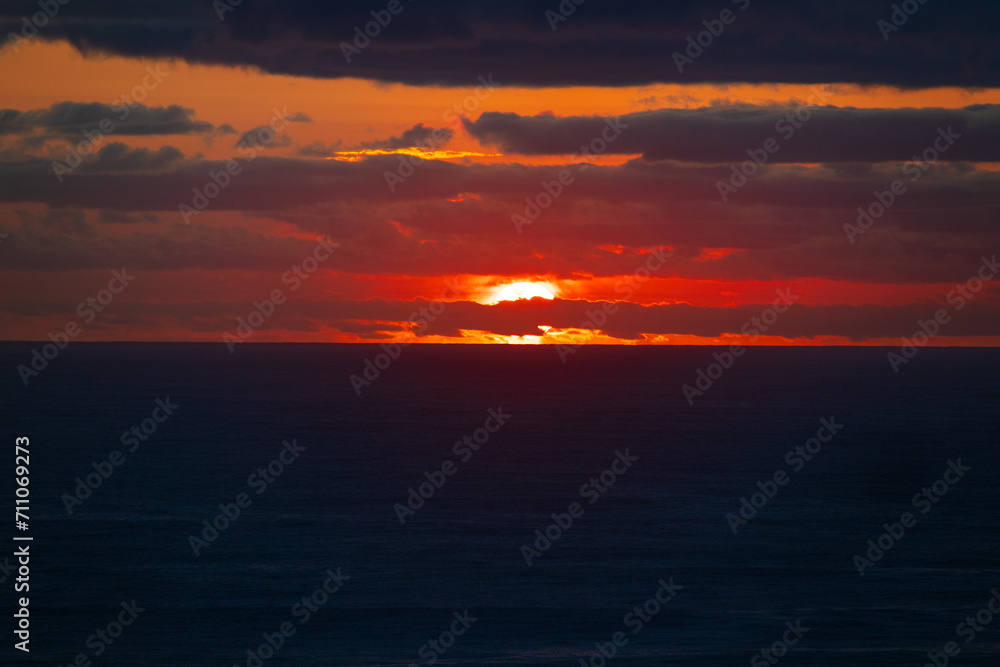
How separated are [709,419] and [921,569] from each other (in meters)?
104

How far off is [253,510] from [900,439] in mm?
100150

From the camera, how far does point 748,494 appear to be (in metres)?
107

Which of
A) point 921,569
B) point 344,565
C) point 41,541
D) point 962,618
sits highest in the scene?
point 41,541

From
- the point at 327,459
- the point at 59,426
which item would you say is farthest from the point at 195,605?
the point at 59,426

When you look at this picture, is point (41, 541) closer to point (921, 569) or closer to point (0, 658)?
point (0, 658)

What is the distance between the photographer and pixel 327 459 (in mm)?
126938

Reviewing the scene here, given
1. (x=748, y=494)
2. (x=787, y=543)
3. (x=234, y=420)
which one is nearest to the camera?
(x=787, y=543)

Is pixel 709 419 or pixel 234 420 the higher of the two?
pixel 234 420

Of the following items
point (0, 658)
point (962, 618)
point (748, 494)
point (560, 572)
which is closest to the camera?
point (0, 658)

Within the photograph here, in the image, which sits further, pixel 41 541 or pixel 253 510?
pixel 253 510

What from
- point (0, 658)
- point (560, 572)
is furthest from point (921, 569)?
point (0, 658)

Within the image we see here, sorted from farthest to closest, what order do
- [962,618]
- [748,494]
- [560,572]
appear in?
[748,494]
[560,572]
[962,618]

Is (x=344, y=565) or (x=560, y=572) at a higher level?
(x=344, y=565)

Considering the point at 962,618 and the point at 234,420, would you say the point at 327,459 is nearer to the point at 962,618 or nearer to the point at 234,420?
the point at 234,420
